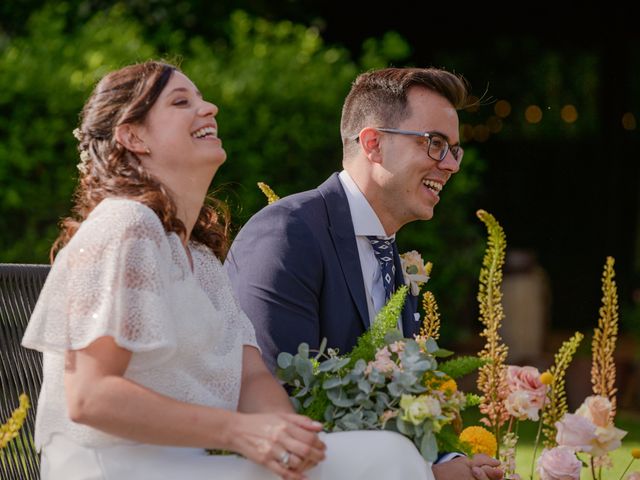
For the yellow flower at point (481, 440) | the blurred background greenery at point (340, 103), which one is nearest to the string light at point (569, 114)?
the blurred background greenery at point (340, 103)

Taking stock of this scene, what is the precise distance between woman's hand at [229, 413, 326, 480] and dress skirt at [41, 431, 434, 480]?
10 centimetres

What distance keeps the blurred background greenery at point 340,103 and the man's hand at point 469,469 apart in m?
1.21

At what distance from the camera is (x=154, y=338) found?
2570mm

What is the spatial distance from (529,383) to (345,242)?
76 cm

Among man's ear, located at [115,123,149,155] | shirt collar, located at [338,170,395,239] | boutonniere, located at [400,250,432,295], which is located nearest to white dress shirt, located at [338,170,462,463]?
shirt collar, located at [338,170,395,239]

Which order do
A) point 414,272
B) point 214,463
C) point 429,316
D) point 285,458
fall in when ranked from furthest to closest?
point 414,272 < point 429,316 < point 214,463 < point 285,458

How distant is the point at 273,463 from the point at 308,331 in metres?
1.06

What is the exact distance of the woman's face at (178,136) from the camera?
9.59ft

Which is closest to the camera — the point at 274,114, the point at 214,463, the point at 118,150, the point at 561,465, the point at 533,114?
the point at 214,463

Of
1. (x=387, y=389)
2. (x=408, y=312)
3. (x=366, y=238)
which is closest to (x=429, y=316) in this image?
(x=408, y=312)

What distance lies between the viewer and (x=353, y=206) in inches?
155

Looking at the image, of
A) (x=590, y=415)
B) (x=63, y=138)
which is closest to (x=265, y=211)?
Result: (x=590, y=415)

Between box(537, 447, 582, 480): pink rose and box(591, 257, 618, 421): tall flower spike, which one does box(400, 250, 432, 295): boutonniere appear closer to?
box(591, 257, 618, 421): tall flower spike

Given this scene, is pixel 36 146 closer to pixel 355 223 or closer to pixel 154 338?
pixel 355 223
